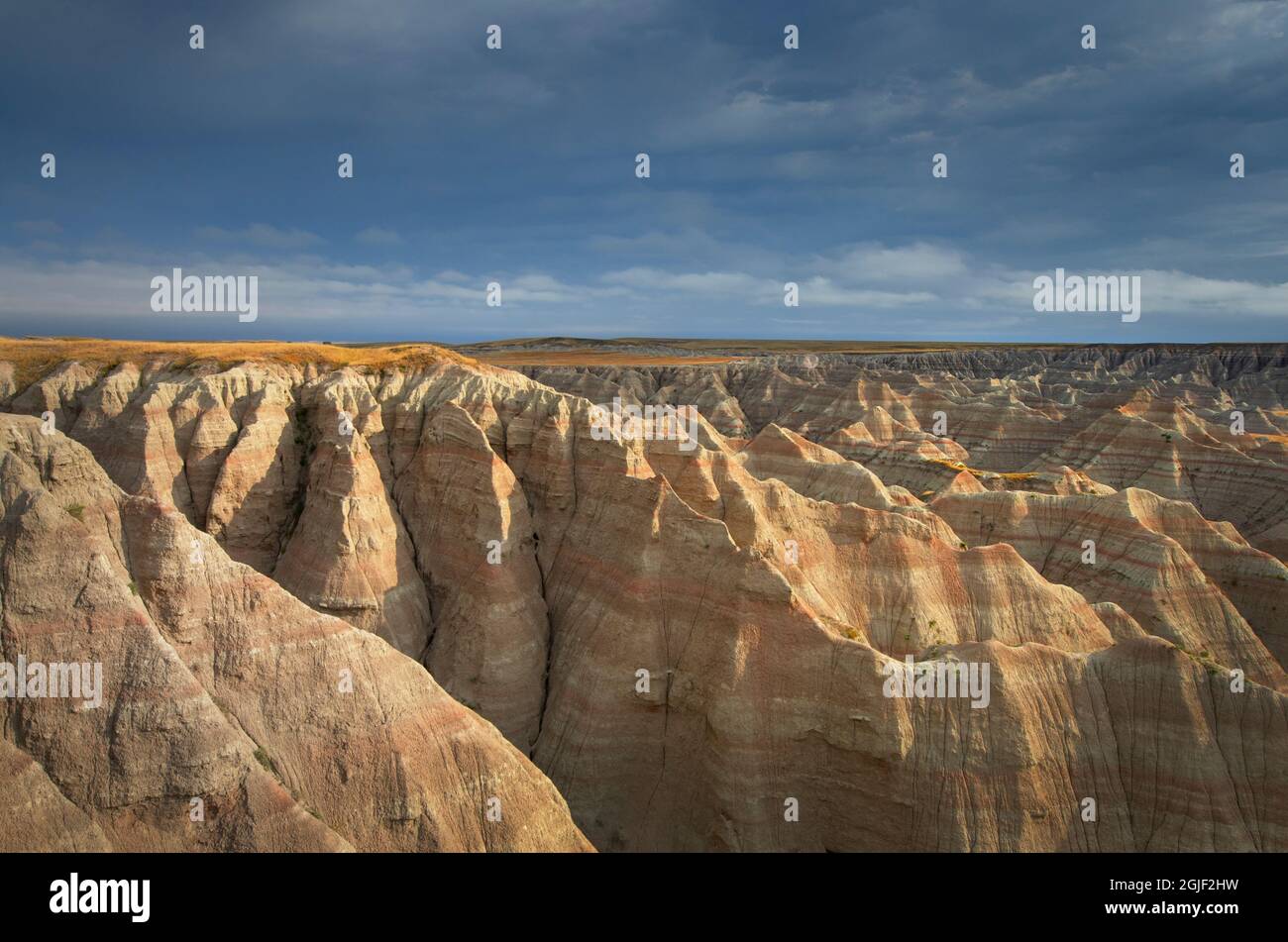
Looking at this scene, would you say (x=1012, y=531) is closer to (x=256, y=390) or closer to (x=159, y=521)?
(x=159, y=521)

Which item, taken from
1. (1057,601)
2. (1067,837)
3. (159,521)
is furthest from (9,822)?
(1057,601)

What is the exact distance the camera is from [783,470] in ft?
160

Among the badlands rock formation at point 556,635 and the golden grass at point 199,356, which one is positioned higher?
the golden grass at point 199,356

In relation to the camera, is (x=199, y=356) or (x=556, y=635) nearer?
(x=556, y=635)

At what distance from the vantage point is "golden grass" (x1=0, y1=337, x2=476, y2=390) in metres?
40.4

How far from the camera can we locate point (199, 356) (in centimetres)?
4119

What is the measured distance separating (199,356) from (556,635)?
2980cm

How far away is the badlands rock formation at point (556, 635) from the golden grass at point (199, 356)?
41 centimetres

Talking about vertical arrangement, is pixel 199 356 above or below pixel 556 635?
above

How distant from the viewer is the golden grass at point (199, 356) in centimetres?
4041

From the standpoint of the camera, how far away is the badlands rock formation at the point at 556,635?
1512 cm

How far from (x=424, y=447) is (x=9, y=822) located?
21394 millimetres

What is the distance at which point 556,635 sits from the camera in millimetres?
27953

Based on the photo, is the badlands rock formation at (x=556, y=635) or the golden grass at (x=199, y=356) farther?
the golden grass at (x=199, y=356)
